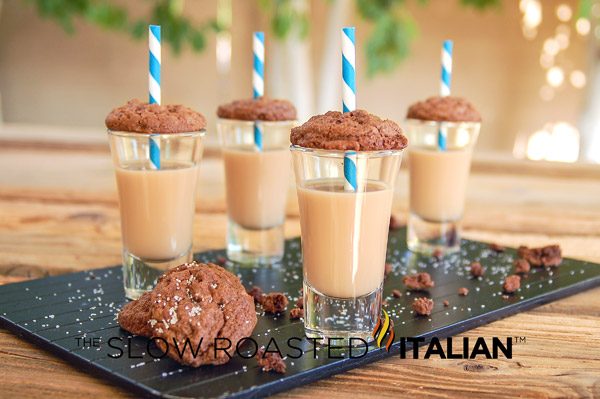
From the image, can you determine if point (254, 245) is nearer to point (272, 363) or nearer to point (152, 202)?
point (152, 202)

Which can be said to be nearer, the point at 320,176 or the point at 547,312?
the point at 320,176

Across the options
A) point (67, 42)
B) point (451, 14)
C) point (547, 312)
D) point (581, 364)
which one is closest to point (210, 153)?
point (547, 312)

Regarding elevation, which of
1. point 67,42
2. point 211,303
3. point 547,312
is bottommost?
point 547,312

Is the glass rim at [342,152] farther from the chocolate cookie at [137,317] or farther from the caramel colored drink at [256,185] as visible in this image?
the caramel colored drink at [256,185]

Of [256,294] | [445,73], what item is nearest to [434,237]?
[445,73]

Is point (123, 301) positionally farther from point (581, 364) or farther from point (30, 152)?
point (30, 152)

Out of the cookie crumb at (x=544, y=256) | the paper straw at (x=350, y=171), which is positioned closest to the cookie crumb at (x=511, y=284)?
the cookie crumb at (x=544, y=256)
